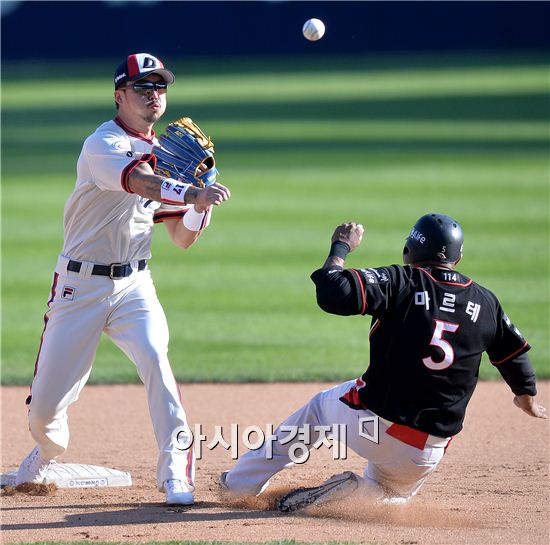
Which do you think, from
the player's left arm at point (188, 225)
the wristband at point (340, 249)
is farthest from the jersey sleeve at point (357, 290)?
the player's left arm at point (188, 225)

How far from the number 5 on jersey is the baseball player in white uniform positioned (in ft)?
4.33

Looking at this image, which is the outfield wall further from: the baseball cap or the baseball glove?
the baseball glove

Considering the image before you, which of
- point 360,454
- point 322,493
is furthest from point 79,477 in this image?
point 360,454

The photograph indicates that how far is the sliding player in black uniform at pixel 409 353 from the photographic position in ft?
14.9

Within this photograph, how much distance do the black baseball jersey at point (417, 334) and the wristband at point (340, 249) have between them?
132 millimetres

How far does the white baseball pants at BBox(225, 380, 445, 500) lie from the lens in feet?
15.3

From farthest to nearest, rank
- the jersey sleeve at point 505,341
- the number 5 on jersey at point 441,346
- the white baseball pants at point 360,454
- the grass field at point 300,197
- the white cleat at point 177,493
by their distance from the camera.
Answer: the grass field at point 300,197, the white cleat at point 177,493, the jersey sleeve at point 505,341, the white baseball pants at point 360,454, the number 5 on jersey at point 441,346

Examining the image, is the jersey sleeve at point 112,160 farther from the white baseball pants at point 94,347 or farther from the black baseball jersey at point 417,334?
the black baseball jersey at point 417,334

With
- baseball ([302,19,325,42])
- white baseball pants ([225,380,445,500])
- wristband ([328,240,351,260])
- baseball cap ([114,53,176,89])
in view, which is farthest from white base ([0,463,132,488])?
baseball ([302,19,325,42])

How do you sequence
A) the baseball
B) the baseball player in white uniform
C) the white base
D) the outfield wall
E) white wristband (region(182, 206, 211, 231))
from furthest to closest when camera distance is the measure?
the outfield wall → the baseball → the white base → white wristband (region(182, 206, 211, 231)) → the baseball player in white uniform

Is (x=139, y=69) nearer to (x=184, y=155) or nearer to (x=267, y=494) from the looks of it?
(x=184, y=155)

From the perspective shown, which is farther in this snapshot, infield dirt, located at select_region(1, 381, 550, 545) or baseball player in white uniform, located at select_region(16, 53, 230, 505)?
baseball player in white uniform, located at select_region(16, 53, 230, 505)

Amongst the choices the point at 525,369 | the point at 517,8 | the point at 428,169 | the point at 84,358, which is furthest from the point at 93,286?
the point at 517,8

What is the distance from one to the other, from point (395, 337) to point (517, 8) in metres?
33.8
